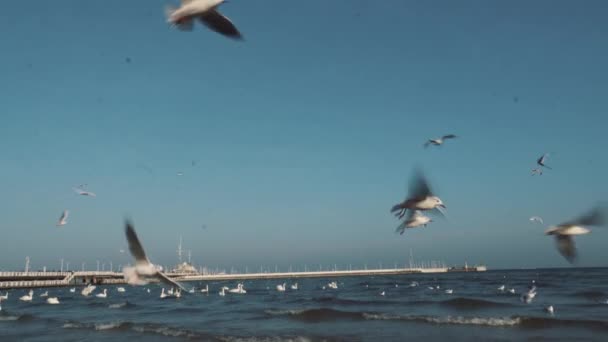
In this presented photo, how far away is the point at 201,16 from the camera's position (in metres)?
5.17

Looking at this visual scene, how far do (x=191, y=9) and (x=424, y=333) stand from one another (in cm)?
1721

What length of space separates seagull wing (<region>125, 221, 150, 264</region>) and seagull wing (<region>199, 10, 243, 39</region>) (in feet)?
8.08

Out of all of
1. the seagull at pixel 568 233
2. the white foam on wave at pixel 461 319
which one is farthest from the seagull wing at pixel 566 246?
the white foam on wave at pixel 461 319

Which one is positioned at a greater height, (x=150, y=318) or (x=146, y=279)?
(x=146, y=279)

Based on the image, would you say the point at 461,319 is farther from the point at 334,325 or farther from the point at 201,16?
the point at 201,16

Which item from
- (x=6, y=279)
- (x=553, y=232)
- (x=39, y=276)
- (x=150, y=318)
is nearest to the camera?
(x=553, y=232)

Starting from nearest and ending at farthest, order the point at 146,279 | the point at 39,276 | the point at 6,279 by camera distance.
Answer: the point at 146,279 < the point at 6,279 < the point at 39,276

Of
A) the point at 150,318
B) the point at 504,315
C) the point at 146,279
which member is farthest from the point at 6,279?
the point at 146,279

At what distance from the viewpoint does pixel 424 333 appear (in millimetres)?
19234

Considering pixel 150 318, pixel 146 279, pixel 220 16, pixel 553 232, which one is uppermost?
pixel 220 16

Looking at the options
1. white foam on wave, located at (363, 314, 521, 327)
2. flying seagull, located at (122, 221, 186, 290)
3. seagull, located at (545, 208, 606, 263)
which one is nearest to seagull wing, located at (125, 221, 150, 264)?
flying seagull, located at (122, 221, 186, 290)

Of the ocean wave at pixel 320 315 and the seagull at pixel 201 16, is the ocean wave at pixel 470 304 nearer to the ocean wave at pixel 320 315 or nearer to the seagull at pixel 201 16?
the ocean wave at pixel 320 315

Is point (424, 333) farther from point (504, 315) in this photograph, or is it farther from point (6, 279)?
point (6, 279)

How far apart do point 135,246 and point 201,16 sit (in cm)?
307
